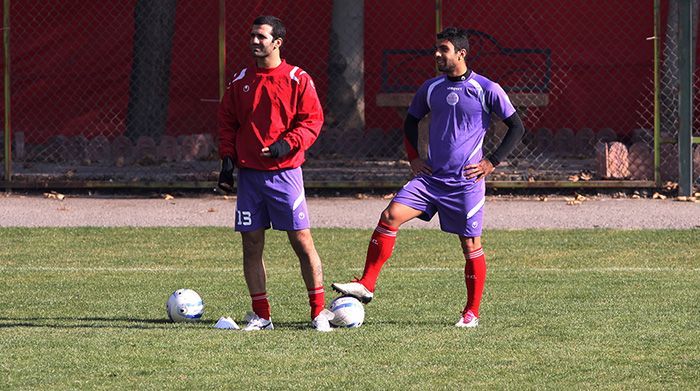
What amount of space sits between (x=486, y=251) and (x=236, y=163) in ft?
14.3

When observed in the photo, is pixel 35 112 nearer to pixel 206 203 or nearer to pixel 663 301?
pixel 206 203

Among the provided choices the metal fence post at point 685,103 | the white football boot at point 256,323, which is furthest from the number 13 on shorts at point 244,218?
the metal fence post at point 685,103

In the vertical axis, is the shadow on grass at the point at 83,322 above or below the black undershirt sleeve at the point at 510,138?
below

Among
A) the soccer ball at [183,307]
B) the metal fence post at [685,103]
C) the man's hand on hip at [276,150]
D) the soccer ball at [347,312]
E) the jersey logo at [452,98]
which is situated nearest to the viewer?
the man's hand on hip at [276,150]

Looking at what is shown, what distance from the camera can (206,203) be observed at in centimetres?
1596

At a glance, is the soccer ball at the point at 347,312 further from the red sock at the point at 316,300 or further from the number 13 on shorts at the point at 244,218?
the number 13 on shorts at the point at 244,218

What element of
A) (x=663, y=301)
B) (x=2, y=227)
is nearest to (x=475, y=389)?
(x=663, y=301)

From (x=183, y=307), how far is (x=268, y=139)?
1204 millimetres

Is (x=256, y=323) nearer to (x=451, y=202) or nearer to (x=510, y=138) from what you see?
(x=451, y=202)

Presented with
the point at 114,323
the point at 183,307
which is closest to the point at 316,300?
the point at 183,307

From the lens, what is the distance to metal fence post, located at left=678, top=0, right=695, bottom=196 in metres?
15.8

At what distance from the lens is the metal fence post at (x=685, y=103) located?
51.9 feet

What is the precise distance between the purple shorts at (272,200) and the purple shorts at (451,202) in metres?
0.70

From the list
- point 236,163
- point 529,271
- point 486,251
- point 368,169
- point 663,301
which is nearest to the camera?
point 236,163
